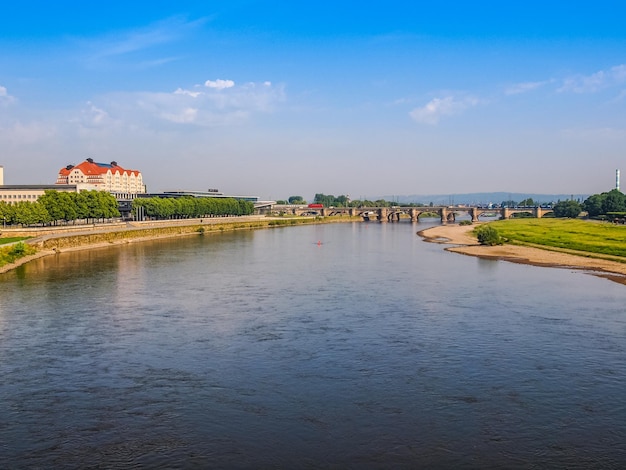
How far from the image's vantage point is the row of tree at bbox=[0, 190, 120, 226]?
88.2 m

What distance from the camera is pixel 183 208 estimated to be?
144000 millimetres

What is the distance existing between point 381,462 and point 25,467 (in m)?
9.69

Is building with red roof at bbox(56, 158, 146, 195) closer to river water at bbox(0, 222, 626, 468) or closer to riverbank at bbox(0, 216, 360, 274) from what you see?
riverbank at bbox(0, 216, 360, 274)

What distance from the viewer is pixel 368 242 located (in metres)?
99.7

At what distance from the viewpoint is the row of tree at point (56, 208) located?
289 ft

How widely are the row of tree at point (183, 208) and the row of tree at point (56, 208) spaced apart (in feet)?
50.7

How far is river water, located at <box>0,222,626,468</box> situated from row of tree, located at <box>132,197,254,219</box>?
85254 mm

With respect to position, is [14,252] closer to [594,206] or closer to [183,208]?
[183,208]

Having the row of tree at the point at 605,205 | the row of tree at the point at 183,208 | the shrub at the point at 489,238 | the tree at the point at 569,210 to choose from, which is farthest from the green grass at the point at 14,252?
the tree at the point at 569,210

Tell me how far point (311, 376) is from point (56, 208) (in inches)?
3198

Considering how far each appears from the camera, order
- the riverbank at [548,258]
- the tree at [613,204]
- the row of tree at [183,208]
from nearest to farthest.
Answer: the riverbank at [548,258], the row of tree at [183,208], the tree at [613,204]

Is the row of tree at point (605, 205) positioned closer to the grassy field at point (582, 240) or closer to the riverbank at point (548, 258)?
the grassy field at point (582, 240)

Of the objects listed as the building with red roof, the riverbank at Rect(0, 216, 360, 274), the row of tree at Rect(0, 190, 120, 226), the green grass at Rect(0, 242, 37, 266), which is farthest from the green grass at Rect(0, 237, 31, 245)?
the building with red roof

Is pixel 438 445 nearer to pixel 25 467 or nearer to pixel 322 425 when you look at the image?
pixel 322 425
